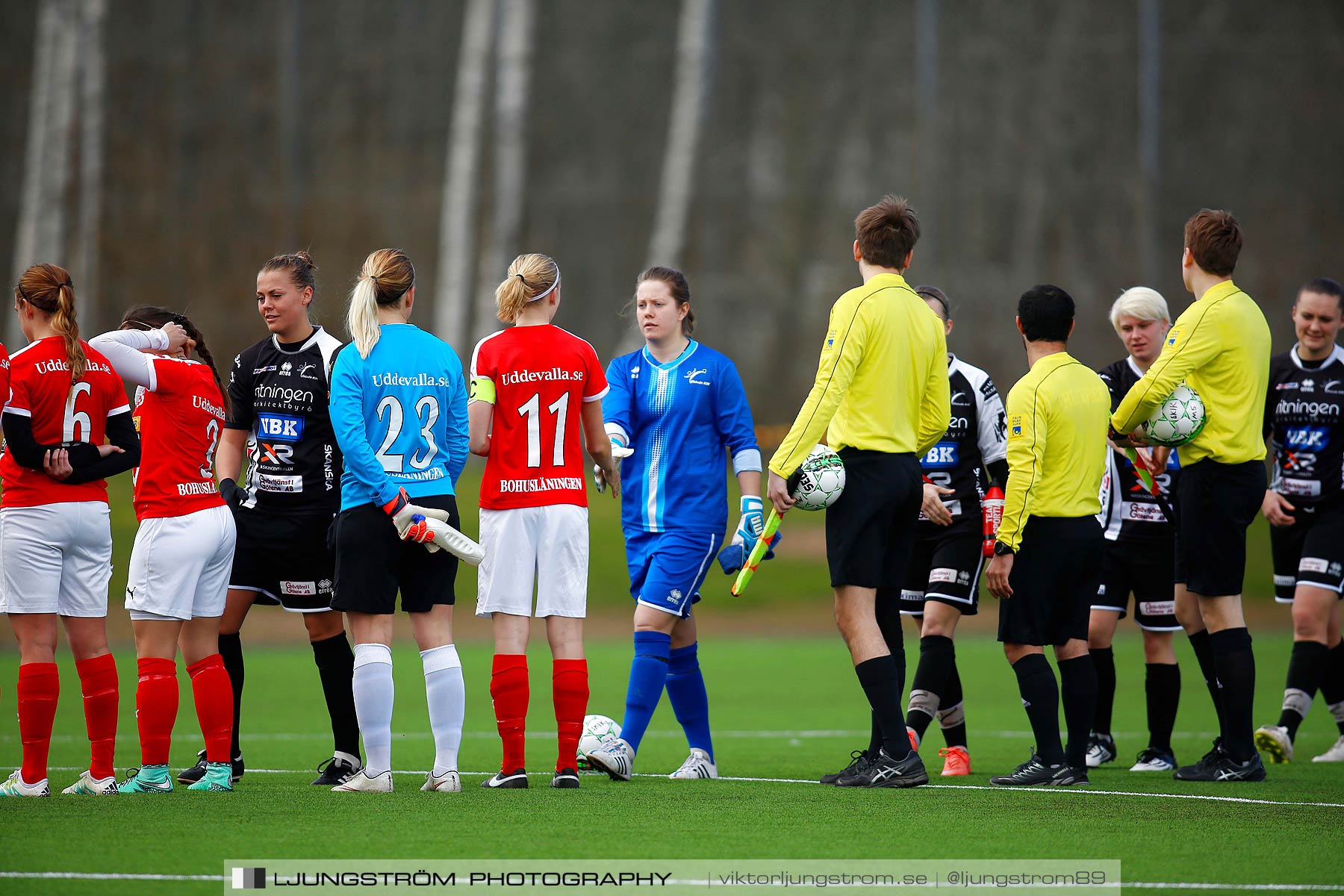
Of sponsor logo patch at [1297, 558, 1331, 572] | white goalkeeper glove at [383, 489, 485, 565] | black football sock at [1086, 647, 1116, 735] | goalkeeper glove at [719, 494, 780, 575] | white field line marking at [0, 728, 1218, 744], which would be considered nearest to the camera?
white goalkeeper glove at [383, 489, 485, 565]

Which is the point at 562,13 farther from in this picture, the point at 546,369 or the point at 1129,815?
the point at 1129,815

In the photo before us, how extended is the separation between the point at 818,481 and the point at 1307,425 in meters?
3.64

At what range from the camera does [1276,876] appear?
4.12m

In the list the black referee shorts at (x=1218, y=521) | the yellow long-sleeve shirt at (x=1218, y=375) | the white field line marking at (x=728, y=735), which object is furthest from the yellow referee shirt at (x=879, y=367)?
the white field line marking at (x=728, y=735)

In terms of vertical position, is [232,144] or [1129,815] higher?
[232,144]

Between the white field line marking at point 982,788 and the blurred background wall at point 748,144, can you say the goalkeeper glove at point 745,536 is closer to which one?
the white field line marking at point 982,788

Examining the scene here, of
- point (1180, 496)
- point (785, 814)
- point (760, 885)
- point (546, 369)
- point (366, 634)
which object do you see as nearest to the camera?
point (760, 885)

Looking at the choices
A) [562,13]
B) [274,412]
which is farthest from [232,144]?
[274,412]

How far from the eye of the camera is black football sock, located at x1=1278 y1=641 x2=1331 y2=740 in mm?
7352

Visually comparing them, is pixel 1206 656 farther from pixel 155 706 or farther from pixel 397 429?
A: pixel 155 706

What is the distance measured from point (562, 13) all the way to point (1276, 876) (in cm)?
1925

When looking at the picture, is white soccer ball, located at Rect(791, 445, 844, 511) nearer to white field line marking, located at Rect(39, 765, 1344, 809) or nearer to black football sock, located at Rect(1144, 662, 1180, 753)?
white field line marking, located at Rect(39, 765, 1344, 809)

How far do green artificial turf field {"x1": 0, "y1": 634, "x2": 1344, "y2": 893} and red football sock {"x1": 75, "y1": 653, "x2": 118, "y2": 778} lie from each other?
0.22 meters

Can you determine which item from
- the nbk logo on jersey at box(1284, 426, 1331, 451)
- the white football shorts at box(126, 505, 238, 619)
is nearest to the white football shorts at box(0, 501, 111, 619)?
the white football shorts at box(126, 505, 238, 619)
